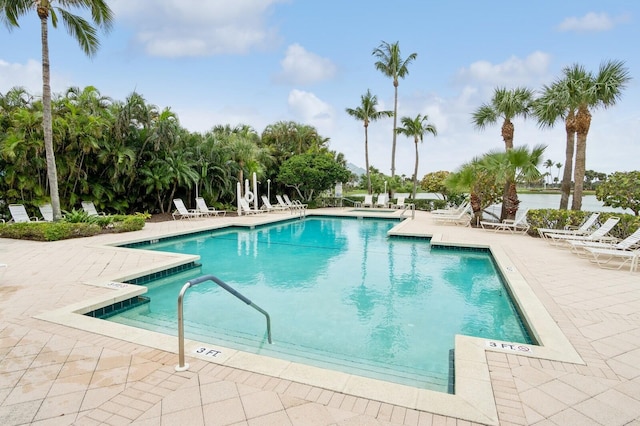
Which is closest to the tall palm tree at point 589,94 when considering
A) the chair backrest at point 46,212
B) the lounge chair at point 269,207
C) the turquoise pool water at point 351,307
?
the turquoise pool water at point 351,307

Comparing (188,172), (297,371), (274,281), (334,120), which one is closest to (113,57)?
(188,172)

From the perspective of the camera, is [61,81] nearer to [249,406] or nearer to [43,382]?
[43,382]

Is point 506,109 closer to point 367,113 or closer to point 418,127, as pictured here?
point 418,127

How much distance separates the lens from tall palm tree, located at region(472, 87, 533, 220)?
43.9 feet

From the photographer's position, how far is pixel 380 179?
2764cm

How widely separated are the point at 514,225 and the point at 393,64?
58.1 ft

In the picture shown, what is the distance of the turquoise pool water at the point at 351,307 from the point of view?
4109 mm

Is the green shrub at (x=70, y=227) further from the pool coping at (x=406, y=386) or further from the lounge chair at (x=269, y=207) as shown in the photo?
the lounge chair at (x=269, y=207)

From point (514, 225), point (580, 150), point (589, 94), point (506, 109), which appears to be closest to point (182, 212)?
point (514, 225)

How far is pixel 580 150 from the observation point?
11.9 meters

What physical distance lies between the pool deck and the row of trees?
9.90 m

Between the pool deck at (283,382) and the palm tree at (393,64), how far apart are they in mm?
22213

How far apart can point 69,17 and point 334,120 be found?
20543 mm

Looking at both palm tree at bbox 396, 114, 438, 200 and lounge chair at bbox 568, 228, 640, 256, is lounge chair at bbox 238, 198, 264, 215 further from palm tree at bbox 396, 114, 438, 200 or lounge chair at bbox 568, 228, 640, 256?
lounge chair at bbox 568, 228, 640, 256
